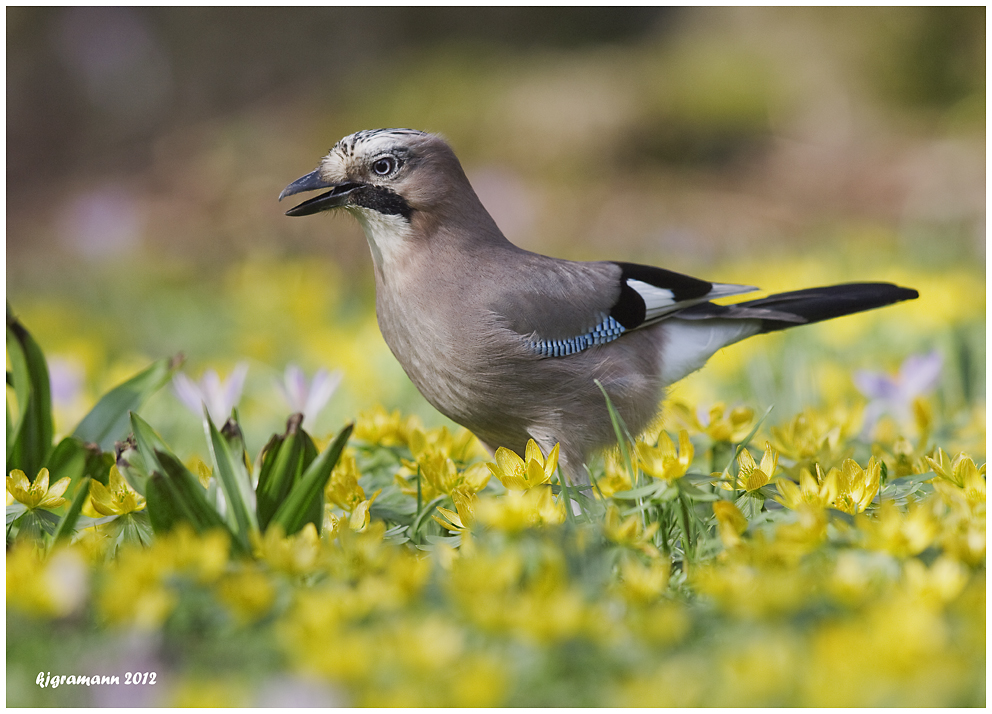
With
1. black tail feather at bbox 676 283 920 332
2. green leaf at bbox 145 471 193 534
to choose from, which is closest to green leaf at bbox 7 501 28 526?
green leaf at bbox 145 471 193 534

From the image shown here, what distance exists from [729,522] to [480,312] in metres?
0.81

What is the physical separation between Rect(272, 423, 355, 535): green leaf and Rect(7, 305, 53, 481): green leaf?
0.75m

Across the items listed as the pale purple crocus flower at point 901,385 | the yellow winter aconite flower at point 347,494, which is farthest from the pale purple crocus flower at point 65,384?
the pale purple crocus flower at point 901,385

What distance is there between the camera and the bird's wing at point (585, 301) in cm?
225

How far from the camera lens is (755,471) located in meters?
1.81

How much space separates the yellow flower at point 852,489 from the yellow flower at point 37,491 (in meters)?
1.52

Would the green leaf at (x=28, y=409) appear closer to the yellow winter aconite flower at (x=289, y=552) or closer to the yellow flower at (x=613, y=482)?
the yellow winter aconite flower at (x=289, y=552)

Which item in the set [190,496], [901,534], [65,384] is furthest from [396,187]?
[65,384]

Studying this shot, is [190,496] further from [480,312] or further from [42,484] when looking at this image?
[480,312]

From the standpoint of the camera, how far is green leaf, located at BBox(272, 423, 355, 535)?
1.75 meters

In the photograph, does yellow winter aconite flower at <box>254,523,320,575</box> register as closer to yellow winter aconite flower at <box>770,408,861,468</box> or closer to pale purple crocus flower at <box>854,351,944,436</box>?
yellow winter aconite flower at <box>770,408,861,468</box>

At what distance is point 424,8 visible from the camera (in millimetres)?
9141

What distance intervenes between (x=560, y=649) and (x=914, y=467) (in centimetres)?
120

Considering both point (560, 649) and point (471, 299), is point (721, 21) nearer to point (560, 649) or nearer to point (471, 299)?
point (471, 299)
